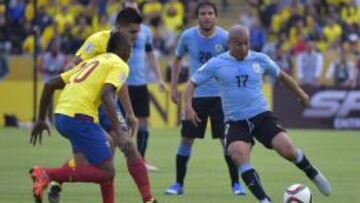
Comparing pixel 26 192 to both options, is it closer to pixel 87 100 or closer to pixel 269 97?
pixel 87 100

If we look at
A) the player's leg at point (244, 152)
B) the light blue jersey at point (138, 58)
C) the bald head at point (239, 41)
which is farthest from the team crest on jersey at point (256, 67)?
the light blue jersey at point (138, 58)

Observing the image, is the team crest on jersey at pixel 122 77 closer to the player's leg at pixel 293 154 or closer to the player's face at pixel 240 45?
the player's face at pixel 240 45

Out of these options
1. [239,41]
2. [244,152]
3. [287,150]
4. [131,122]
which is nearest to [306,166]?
[287,150]

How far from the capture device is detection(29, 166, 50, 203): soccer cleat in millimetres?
12328

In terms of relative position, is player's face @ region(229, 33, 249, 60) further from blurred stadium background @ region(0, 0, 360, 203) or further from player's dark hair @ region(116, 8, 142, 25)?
blurred stadium background @ region(0, 0, 360, 203)

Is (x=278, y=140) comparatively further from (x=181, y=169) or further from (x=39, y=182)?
(x=39, y=182)

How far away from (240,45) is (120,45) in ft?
6.52

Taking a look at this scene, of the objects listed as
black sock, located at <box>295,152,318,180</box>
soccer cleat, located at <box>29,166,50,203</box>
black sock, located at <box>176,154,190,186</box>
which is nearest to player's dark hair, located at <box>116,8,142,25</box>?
black sock, located at <box>295,152,318,180</box>

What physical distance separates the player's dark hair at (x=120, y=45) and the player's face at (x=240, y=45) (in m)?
1.81

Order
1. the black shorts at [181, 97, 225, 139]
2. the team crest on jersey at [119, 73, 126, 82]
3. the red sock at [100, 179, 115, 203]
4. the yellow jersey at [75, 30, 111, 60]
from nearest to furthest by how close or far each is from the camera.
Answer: the team crest on jersey at [119, 73, 126, 82] → the red sock at [100, 179, 115, 203] → the yellow jersey at [75, 30, 111, 60] → the black shorts at [181, 97, 225, 139]

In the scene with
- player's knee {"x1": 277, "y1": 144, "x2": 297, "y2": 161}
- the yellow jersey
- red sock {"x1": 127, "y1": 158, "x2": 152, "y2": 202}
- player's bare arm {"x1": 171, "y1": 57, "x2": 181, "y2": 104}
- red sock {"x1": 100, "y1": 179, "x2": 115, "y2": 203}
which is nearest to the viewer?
red sock {"x1": 100, "y1": 179, "x2": 115, "y2": 203}

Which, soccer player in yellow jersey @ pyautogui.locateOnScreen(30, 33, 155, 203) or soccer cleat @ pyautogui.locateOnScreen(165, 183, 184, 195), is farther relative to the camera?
soccer cleat @ pyautogui.locateOnScreen(165, 183, 184, 195)

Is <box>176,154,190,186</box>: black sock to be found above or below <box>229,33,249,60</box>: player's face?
below

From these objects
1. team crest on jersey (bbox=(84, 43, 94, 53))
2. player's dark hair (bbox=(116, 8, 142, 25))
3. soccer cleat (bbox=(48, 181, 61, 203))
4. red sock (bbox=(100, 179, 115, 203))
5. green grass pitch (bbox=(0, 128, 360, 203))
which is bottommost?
green grass pitch (bbox=(0, 128, 360, 203))
